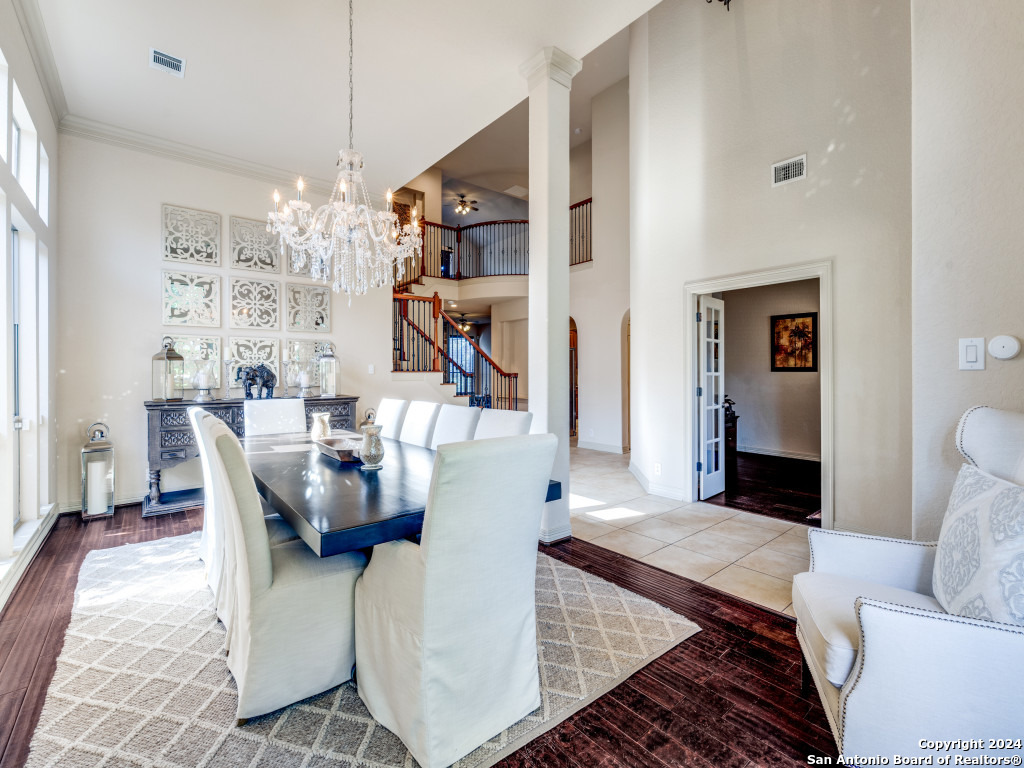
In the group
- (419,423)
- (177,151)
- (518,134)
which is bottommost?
(419,423)

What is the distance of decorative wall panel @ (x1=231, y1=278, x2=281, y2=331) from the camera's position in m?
4.62

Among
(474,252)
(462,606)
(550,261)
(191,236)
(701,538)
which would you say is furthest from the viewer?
(474,252)

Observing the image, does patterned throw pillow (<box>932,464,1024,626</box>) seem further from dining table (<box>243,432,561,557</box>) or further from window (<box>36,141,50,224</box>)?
window (<box>36,141,50,224</box>)

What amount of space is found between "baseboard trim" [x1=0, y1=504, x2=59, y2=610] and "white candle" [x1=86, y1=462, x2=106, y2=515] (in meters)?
0.22

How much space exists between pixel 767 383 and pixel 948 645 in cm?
636

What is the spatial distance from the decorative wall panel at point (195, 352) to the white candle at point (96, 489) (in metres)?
0.93

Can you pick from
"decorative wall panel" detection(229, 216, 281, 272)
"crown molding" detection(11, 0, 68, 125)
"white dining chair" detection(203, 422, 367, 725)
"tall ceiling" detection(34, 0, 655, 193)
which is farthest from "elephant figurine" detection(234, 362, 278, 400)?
"white dining chair" detection(203, 422, 367, 725)

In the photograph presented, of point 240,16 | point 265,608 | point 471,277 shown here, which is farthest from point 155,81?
point 471,277

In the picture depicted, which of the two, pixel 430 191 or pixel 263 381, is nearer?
pixel 263 381

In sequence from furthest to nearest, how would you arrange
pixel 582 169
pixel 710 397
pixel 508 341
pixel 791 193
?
pixel 508 341 < pixel 582 169 < pixel 710 397 < pixel 791 193

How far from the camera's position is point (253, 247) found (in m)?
4.70

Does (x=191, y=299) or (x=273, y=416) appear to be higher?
(x=191, y=299)

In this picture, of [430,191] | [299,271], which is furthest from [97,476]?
[430,191]

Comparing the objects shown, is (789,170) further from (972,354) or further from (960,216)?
(972,354)
